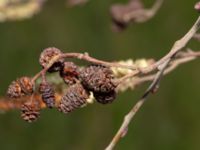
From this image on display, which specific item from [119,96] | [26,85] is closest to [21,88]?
[26,85]

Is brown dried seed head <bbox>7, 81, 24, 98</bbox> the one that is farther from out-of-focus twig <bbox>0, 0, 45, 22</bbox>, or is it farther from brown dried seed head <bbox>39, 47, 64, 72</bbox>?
out-of-focus twig <bbox>0, 0, 45, 22</bbox>

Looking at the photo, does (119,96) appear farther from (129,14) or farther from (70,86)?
(70,86)

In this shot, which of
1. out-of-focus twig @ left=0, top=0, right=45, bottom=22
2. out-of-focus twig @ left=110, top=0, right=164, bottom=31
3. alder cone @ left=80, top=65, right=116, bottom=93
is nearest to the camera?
alder cone @ left=80, top=65, right=116, bottom=93

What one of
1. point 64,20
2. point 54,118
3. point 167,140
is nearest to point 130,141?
point 167,140

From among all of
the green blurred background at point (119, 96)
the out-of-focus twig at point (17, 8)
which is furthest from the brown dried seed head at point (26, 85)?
the green blurred background at point (119, 96)

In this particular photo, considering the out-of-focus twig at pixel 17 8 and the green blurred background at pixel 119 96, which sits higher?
the out-of-focus twig at pixel 17 8

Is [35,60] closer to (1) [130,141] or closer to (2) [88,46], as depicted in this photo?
(2) [88,46]

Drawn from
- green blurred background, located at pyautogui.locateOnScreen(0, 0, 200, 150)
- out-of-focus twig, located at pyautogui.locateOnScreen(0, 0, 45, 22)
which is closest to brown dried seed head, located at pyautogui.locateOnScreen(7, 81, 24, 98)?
out-of-focus twig, located at pyautogui.locateOnScreen(0, 0, 45, 22)

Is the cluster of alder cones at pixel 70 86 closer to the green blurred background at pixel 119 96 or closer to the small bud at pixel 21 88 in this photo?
the small bud at pixel 21 88
